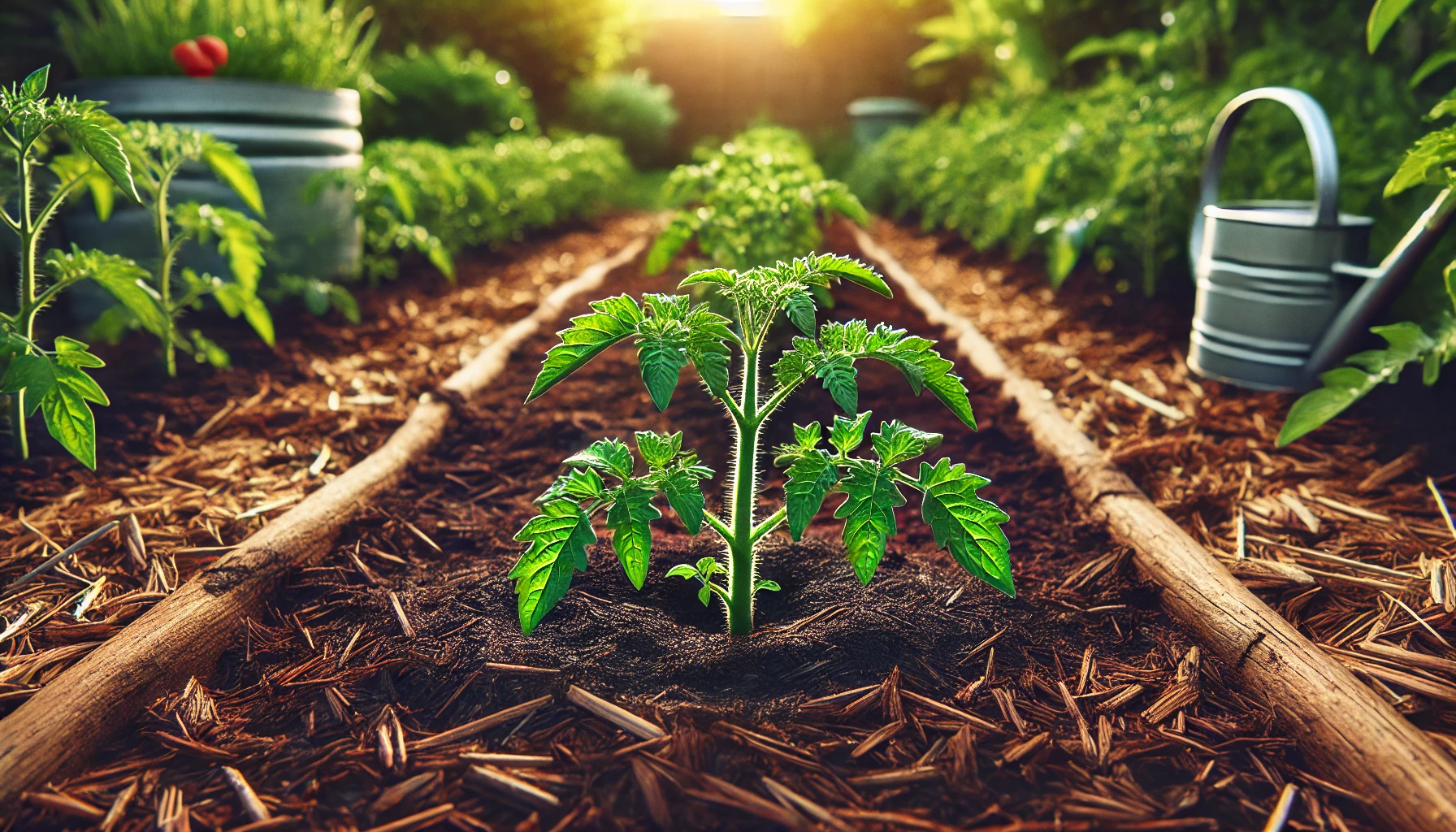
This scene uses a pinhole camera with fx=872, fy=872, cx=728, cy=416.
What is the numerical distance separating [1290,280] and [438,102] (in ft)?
25.0

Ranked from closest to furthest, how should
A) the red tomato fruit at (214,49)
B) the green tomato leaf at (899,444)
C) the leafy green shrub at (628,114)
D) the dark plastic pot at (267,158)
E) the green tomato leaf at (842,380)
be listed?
the green tomato leaf at (842,380), the green tomato leaf at (899,444), the dark plastic pot at (267,158), the red tomato fruit at (214,49), the leafy green shrub at (628,114)

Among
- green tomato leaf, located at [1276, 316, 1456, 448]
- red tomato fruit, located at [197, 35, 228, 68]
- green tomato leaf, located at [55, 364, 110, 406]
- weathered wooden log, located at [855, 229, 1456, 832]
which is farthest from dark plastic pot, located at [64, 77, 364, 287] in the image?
green tomato leaf, located at [1276, 316, 1456, 448]

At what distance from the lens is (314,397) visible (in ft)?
10.0

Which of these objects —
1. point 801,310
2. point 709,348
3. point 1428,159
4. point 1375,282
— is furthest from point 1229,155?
point 709,348

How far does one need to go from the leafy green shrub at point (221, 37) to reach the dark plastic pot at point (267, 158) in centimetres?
20

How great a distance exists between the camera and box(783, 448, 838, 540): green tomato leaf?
1.38m

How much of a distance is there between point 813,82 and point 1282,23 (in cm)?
1428

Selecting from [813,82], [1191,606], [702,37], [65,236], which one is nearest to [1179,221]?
[1191,606]

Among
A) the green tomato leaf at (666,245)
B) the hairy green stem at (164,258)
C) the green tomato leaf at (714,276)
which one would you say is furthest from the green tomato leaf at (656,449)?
the hairy green stem at (164,258)

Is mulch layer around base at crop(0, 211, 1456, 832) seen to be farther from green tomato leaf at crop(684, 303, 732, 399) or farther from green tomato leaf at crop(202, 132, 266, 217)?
green tomato leaf at crop(202, 132, 266, 217)

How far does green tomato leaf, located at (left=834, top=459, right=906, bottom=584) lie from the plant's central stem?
218 mm

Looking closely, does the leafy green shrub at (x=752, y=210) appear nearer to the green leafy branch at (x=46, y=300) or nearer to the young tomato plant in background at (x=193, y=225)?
the young tomato plant in background at (x=193, y=225)

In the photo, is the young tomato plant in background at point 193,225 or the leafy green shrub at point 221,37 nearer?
the young tomato plant in background at point 193,225

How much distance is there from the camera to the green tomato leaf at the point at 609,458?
145 centimetres
